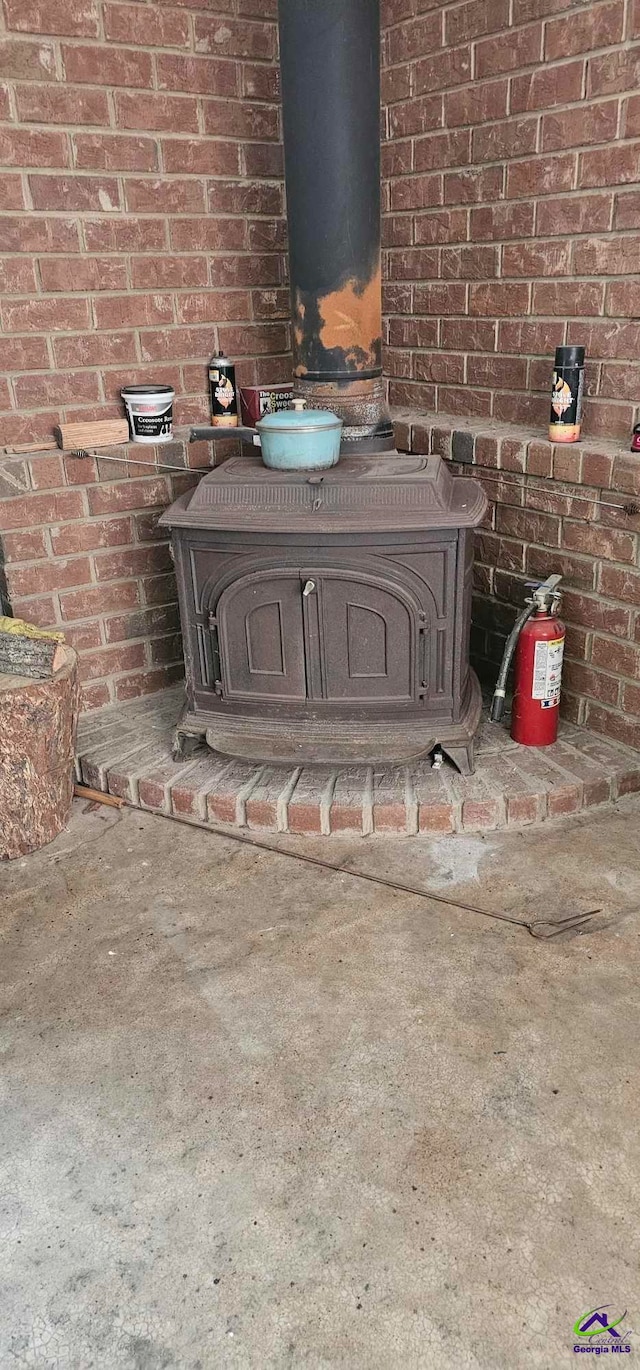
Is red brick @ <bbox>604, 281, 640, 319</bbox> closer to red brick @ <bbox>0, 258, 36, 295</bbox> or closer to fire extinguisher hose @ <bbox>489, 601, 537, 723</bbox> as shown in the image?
fire extinguisher hose @ <bbox>489, 601, 537, 723</bbox>

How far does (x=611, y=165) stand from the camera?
92.5 inches

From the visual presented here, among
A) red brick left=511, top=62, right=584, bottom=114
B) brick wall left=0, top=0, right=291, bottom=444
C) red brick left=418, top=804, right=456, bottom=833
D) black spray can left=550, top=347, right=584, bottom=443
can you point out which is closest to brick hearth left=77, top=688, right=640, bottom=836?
red brick left=418, top=804, right=456, bottom=833

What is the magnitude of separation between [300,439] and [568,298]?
2.72ft

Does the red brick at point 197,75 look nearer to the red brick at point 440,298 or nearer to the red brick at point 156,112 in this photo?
the red brick at point 156,112

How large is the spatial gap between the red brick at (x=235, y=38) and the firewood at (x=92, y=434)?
43.3 inches

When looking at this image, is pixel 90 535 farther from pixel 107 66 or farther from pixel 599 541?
pixel 599 541

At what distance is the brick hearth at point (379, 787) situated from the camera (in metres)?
2.43

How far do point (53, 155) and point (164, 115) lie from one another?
1.24 feet

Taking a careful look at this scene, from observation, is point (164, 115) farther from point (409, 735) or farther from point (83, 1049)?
point (83, 1049)

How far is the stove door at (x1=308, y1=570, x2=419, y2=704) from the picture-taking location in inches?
93.6

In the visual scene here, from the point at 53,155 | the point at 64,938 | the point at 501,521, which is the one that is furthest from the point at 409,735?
the point at 53,155

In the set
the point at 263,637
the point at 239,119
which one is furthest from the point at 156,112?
the point at 263,637

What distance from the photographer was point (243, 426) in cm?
309

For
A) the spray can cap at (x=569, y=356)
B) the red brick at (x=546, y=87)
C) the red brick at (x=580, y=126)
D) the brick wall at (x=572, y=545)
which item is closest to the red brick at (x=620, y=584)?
the brick wall at (x=572, y=545)
